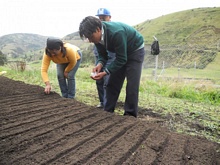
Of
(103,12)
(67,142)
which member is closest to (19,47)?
(103,12)

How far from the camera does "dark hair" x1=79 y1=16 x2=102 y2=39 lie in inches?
86.5

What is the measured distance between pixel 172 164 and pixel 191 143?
56cm

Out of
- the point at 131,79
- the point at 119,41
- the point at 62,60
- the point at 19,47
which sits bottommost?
the point at 19,47

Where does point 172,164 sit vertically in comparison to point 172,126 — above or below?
above

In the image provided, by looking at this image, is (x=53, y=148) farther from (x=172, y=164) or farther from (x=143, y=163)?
(x=172, y=164)

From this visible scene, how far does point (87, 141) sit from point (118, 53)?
1011 millimetres

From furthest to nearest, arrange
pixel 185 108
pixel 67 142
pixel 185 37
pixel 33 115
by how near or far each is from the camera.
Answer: pixel 185 37, pixel 185 108, pixel 33 115, pixel 67 142

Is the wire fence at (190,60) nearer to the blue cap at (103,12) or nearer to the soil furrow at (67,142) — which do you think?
the blue cap at (103,12)

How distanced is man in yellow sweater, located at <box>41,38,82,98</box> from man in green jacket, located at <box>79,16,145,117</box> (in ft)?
2.27

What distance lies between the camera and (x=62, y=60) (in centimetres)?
366

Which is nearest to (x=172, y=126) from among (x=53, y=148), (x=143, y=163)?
(x=143, y=163)

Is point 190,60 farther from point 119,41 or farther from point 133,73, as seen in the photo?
point 119,41

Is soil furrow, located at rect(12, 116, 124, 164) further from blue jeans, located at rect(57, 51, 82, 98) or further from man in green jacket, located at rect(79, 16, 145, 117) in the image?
blue jeans, located at rect(57, 51, 82, 98)

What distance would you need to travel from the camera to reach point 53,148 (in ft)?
6.27
